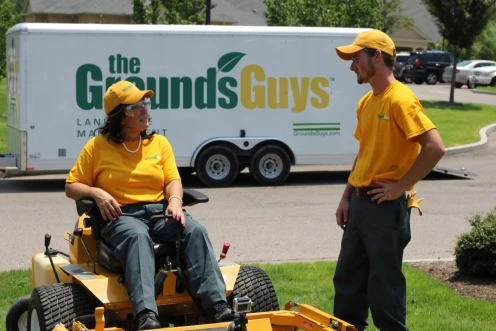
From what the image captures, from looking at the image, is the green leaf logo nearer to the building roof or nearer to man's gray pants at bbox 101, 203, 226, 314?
man's gray pants at bbox 101, 203, 226, 314

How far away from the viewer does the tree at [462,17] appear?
29109 millimetres

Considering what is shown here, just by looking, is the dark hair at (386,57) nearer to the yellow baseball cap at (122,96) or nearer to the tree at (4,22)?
Answer: the yellow baseball cap at (122,96)

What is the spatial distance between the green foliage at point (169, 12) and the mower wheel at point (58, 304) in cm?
2081

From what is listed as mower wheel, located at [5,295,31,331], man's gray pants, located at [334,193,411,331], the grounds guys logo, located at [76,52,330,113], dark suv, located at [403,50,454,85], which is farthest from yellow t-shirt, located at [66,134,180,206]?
dark suv, located at [403,50,454,85]

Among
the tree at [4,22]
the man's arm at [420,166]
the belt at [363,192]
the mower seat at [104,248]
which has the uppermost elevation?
the tree at [4,22]

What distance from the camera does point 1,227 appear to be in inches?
433

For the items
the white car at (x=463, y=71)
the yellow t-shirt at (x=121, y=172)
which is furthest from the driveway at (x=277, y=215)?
the white car at (x=463, y=71)

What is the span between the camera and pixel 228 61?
15.0 meters

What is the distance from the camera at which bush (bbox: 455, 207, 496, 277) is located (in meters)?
7.55

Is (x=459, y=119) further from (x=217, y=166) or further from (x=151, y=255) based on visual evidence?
(x=151, y=255)

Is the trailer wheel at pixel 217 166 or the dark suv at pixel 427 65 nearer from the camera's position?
the trailer wheel at pixel 217 166

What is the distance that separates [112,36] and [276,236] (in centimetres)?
558

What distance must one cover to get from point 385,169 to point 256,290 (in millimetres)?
1116

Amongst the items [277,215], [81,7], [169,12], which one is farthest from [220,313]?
[81,7]
